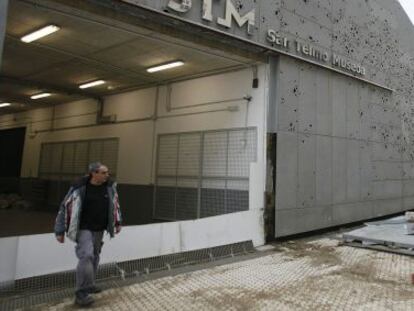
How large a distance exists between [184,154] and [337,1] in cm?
494

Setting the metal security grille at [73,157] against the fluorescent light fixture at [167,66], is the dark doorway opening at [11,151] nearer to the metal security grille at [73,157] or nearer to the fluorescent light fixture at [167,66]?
the metal security grille at [73,157]

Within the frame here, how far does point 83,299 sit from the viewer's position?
3.97 metres

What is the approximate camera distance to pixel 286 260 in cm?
615

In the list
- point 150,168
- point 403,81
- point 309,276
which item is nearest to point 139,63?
point 150,168

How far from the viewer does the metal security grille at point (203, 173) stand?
25.9 feet

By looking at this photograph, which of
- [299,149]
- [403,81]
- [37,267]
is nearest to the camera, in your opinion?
[37,267]

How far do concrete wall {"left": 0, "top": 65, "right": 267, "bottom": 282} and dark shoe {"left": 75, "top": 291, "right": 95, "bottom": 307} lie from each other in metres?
0.75

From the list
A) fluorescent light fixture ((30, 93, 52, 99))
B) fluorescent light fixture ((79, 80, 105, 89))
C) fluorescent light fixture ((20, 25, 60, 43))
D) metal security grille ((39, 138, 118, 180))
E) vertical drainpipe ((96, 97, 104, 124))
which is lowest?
metal security grille ((39, 138, 118, 180))

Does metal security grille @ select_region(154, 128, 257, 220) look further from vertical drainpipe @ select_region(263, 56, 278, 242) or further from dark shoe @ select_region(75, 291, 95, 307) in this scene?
dark shoe @ select_region(75, 291, 95, 307)

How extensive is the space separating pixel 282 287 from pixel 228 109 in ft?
14.4

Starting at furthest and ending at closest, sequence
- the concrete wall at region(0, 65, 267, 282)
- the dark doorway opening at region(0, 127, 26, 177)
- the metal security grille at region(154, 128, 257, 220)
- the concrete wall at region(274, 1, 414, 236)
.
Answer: the dark doorway opening at region(0, 127, 26, 177), the metal security grille at region(154, 128, 257, 220), the concrete wall at region(274, 1, 414, 236), the concrete wall at region(0, 65, 267, 282)

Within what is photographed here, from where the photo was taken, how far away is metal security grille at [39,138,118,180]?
11.4 metres

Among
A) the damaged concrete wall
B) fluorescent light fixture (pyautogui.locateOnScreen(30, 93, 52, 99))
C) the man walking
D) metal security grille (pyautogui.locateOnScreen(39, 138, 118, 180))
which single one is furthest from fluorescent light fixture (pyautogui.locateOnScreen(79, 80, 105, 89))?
the man walking

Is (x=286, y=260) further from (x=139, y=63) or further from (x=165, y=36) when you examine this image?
(x=139, y=63)
